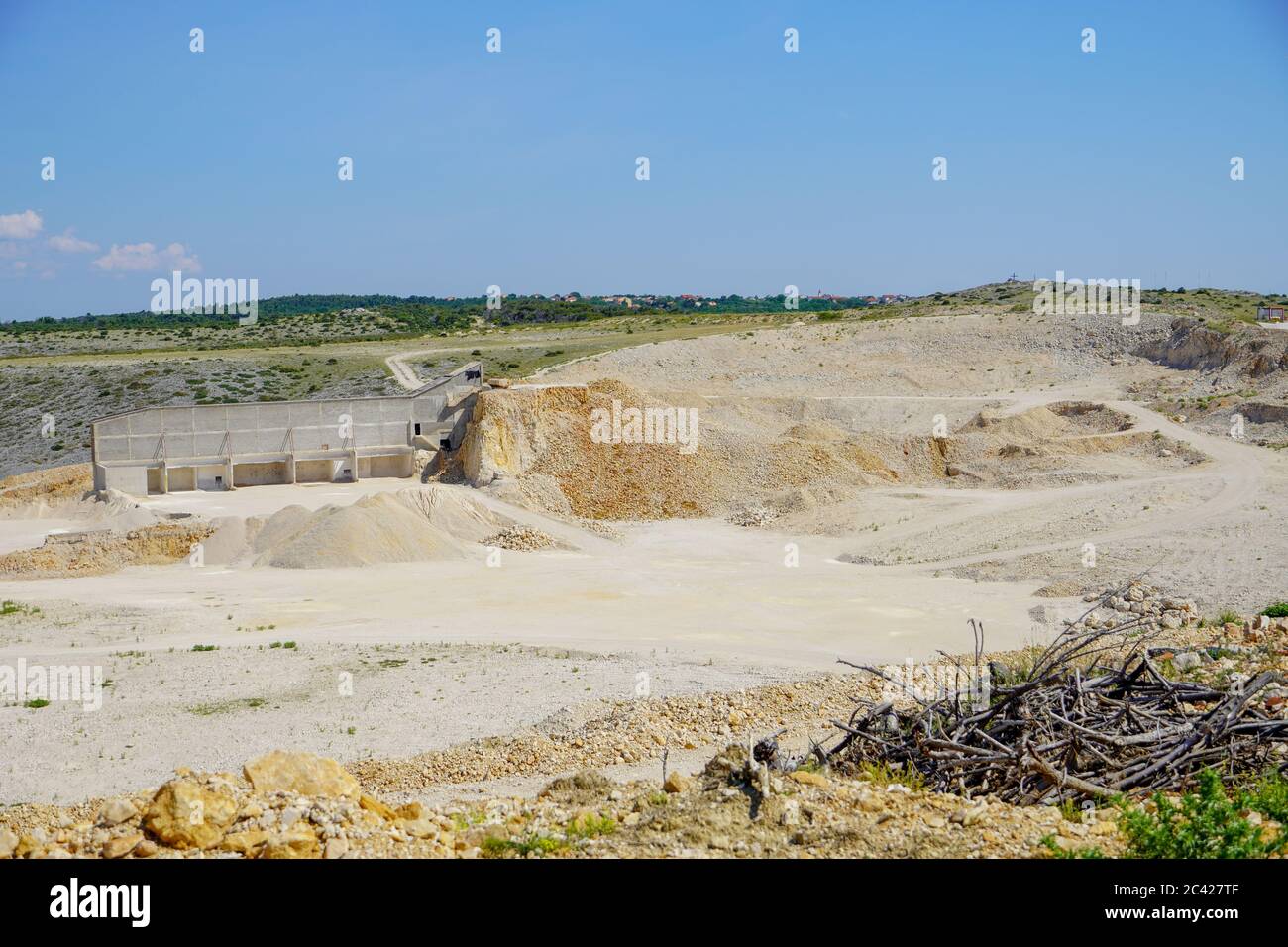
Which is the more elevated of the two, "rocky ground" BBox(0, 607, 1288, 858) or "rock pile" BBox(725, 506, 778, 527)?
"rocky ground" BBox(0, 607, 1288, 858)

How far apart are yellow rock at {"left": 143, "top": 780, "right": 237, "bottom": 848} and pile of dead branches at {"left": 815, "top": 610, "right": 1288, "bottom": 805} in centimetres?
563

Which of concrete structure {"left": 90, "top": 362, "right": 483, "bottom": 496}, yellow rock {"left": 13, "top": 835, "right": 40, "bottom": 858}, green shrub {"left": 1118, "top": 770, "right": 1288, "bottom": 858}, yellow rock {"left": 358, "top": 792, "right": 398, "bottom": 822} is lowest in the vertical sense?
yellow rock {"left": 358, "top": 792, "right": 398, "bottom": 822}

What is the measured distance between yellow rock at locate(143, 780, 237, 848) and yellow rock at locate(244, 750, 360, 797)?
1749 millimetres

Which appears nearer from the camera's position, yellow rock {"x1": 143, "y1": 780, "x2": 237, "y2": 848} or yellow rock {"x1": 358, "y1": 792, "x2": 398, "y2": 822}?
yellow rock {"x1": 143, "y1": 780, "x2": 237, "y2": 848}

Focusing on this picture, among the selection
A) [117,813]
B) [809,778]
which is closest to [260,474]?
[117,813]

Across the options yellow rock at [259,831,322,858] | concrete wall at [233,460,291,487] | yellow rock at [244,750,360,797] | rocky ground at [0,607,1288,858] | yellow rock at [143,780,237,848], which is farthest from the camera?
concrete wall at [233,460,291,487]

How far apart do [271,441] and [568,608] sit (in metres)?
19.9

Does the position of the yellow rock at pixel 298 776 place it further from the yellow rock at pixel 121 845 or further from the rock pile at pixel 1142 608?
the rock pile at pixel 1142 608

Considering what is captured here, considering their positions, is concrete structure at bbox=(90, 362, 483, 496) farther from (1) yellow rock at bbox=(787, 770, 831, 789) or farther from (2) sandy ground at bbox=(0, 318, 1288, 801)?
(1) yellow rock at bbox=(787, 770, 831, 789)

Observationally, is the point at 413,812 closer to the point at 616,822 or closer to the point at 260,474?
the point at 616,822

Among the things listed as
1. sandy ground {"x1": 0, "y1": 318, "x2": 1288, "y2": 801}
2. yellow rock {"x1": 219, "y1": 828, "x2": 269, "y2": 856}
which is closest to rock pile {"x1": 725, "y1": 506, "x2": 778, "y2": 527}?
sandy ground {"x1": 0, "y1": 318, "x2": 1288, "y2": 801}

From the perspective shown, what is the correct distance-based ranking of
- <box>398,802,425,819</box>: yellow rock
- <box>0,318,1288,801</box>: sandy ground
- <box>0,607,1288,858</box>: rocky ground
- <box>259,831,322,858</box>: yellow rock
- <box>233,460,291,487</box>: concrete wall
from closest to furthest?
<box>0,607,1288,858</box>: rocky ground
<box>259,831,322,858</box>: yellow rock
<box>398,802,425,819</box>: yellow rock
<box>0,318,1288,801</box>: sandy ground
<box>233,460,291,487</box>: concrete wall

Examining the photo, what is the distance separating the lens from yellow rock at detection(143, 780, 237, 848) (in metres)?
8.52

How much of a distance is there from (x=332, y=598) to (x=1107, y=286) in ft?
238
